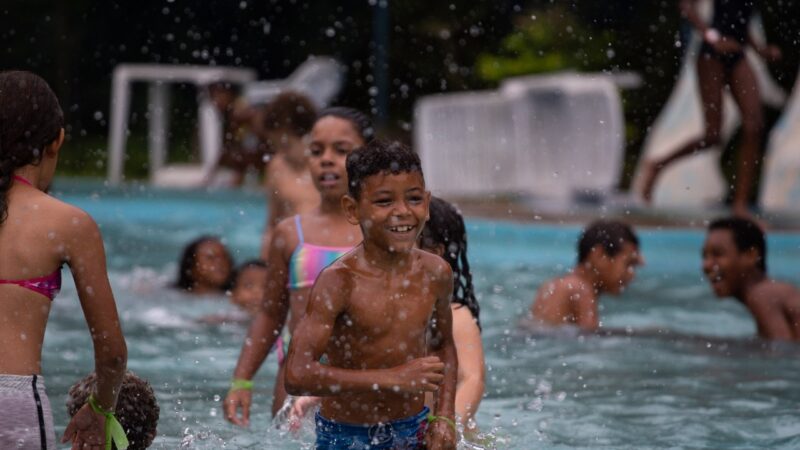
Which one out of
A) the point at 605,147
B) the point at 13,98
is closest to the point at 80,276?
the point at 13,98

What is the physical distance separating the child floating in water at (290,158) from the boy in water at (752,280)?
6.35 feet

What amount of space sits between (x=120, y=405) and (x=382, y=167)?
965 millimetres

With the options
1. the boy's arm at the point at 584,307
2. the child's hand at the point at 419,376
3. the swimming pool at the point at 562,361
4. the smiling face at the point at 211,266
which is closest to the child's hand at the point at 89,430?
the child's hand at the point at 419,376

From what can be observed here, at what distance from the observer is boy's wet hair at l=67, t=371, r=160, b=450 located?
3.72 metres

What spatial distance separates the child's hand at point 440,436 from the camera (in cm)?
339

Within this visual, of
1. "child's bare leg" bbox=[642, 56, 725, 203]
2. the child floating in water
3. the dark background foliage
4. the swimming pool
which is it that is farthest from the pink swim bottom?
the dark background foliage

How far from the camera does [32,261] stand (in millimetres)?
3176

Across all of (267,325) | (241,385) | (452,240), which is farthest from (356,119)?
(241,385)

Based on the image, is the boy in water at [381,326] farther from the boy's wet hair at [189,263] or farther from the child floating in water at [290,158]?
the boy's wet hair at [189,263]

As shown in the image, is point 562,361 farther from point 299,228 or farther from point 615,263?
point 299,228

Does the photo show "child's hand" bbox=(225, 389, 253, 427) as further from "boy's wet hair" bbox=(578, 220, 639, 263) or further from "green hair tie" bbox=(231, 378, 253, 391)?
"boy's wet hair" bbox=(578, 220, 639, 263)

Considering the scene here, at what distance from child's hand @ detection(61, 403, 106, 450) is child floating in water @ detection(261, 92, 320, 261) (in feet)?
11.6

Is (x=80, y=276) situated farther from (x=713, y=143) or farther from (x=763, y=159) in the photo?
(x=763, y=159)

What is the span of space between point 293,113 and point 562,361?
5.94 ft
